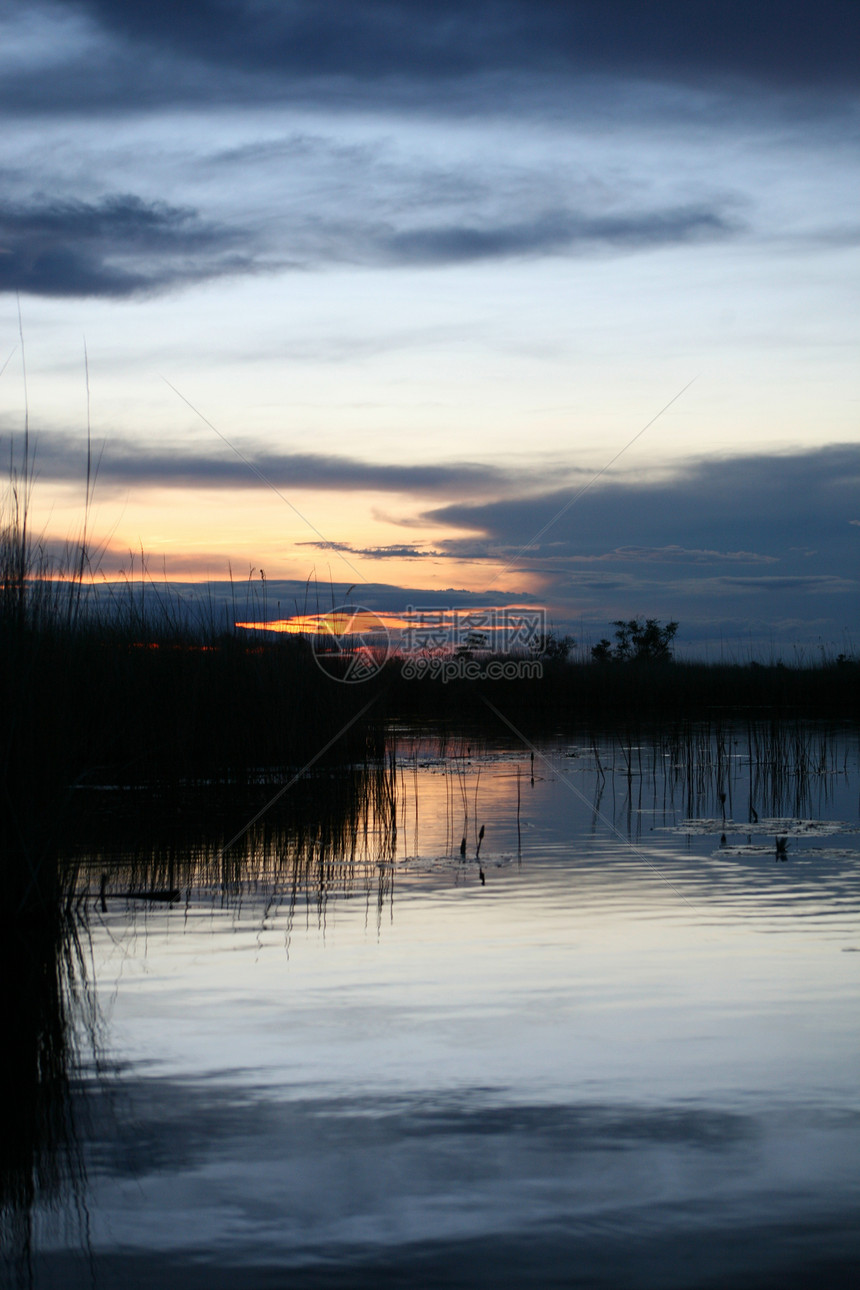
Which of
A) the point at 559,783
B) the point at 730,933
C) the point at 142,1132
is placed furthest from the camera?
the point at 559,783

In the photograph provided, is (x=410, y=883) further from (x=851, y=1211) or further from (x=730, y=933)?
(x=851, y=1211)

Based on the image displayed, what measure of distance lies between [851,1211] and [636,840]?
393 centimetres

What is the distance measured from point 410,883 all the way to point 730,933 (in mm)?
1565

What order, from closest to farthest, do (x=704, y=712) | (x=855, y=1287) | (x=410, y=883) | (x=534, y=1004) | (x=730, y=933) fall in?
(x=855, y=1287) < (x=534, y=1004) < (x=730, y=933) < (x=410, y=883) < (x=704, y=712)

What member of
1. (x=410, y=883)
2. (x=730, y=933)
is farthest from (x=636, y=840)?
(x=730, y=933)

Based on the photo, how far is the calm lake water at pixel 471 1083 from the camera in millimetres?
1881

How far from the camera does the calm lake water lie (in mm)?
1881

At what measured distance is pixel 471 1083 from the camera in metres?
2.55

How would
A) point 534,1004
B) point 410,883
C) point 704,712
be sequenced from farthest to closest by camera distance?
point 704,712, point 410,883, point 534,1004

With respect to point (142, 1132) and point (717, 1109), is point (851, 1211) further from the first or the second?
point (142, 1132)

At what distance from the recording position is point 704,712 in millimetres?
19594

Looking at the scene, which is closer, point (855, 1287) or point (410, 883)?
point (855, 1287)

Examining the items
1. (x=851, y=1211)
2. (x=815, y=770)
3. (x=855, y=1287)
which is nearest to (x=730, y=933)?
(x=851, y=1211)

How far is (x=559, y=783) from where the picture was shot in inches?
343
